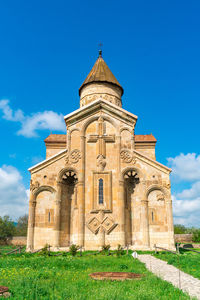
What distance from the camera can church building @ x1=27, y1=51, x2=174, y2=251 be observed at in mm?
18312

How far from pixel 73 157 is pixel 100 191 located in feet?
10.9

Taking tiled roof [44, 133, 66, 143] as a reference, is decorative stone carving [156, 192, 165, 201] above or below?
below

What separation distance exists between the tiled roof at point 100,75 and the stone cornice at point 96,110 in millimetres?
6577

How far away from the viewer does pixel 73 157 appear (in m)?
20.1

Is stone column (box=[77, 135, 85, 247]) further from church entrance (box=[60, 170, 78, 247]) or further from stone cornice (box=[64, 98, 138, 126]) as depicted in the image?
stone cornice (box=[64, 98, 138, 126])

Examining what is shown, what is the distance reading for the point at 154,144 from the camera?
1107 inches

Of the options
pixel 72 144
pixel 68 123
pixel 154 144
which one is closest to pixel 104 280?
pixel 72 144

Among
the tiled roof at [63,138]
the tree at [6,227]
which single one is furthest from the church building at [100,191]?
the tree at [6,227]

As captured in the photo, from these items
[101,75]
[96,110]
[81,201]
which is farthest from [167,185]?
[101,75]

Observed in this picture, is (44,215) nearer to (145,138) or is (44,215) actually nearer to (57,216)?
(57,216)

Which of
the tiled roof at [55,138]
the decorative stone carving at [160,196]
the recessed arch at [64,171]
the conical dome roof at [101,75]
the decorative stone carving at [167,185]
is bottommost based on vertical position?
the decorative stone carving at [160,196]

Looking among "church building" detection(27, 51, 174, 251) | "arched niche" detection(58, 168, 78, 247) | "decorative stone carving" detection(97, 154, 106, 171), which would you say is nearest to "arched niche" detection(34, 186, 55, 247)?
"church building" detection(27, 51, 174, 251)

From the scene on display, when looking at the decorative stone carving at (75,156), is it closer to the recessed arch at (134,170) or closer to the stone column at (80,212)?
the stone column at (80,212)

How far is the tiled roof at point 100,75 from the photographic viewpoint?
27.1m
